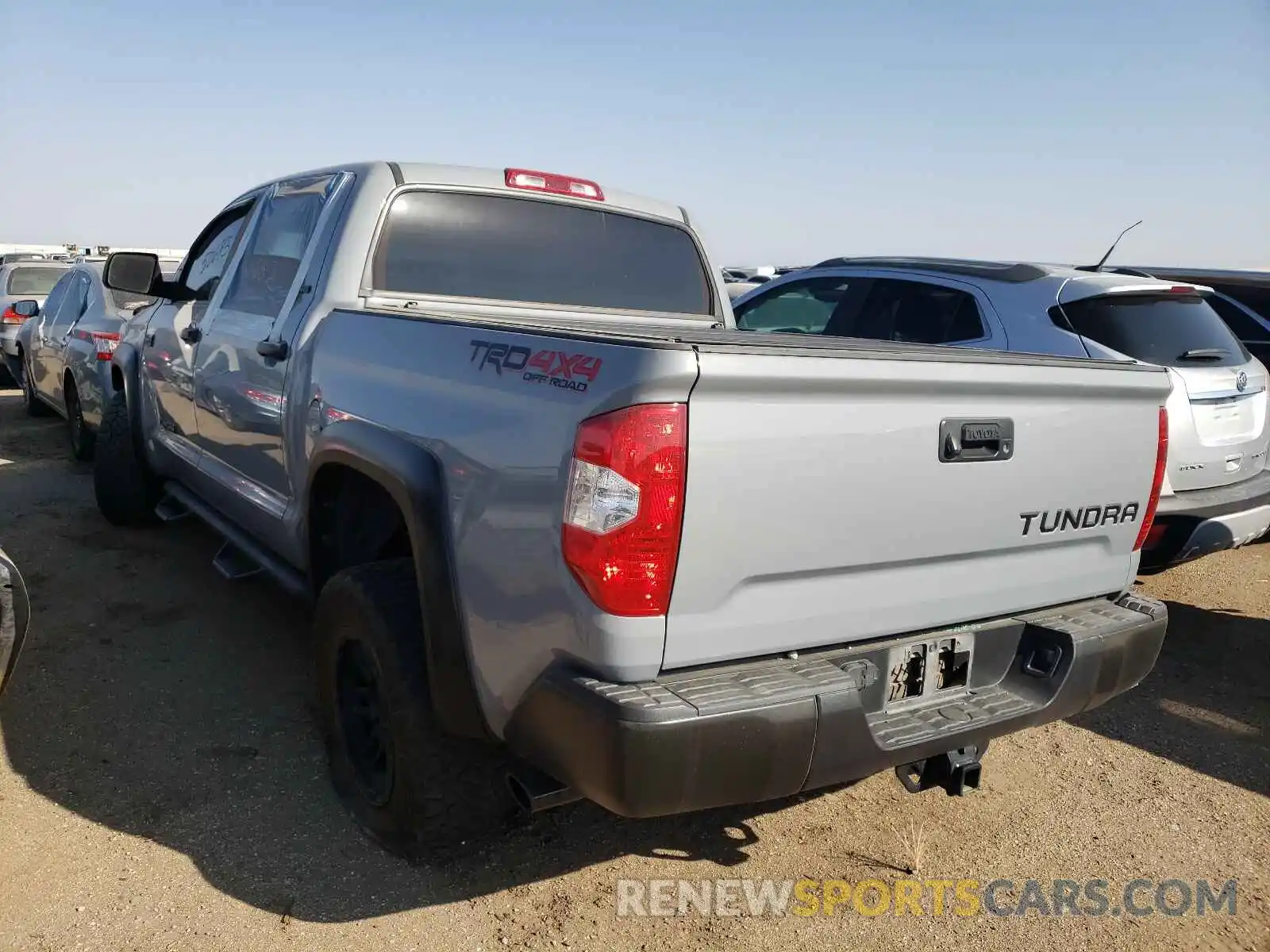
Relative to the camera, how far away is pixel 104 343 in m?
6.95

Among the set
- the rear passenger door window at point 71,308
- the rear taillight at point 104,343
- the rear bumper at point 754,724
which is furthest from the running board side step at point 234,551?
the rear passenger door window at point 71,308

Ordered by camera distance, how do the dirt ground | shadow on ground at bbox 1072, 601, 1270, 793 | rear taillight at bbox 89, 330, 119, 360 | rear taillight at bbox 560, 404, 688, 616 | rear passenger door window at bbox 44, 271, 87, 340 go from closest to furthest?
rear taillight at bbox 560, 404, 688, 616
the dirt ground
shadow on ground at bbox 1072, 601, 1270, 793
rear taillight at bbox 89, 330, 119, 360
rear passenger door window at bbox 44, 271, 87, 340

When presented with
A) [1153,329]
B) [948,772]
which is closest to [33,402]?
[1153,329]

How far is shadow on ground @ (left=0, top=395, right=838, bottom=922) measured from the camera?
2799mm

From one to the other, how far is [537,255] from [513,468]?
196 cm

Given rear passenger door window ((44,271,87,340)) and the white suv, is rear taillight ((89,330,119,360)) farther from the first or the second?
the white suv

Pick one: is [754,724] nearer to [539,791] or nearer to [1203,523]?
[539,791]

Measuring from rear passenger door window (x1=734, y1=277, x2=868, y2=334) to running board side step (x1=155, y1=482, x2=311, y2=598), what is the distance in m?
3.64

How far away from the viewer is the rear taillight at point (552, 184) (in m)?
4.01

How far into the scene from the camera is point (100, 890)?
8.71ft

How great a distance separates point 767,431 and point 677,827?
1559mm

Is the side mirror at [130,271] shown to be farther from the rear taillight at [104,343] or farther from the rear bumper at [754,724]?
the rear bumper at [754,724]

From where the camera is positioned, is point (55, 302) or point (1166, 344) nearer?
point (1166, 344)

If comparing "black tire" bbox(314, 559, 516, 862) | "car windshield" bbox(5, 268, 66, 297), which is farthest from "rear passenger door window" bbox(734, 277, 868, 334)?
"car windshield" bbox(5, 268, 66, 297)
